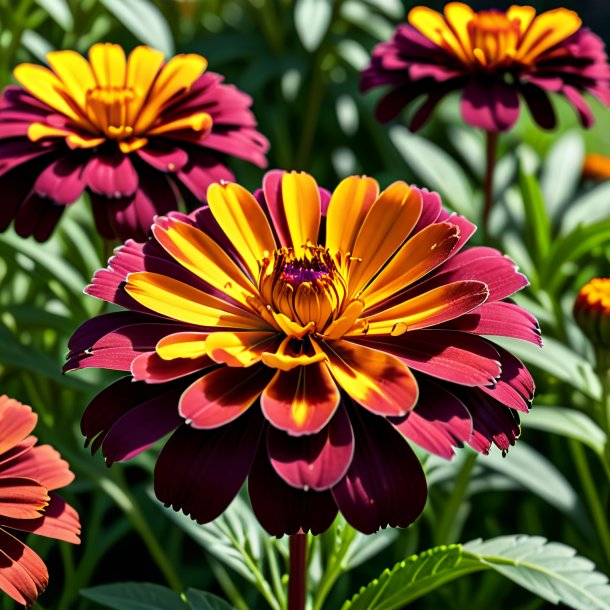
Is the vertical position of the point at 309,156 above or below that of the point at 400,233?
above

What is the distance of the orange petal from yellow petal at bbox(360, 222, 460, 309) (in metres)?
0.07

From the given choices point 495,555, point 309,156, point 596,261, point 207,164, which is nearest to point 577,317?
point 495,555

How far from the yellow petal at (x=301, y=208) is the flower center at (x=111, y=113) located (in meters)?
0.23

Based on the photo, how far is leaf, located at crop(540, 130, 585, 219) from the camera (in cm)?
140

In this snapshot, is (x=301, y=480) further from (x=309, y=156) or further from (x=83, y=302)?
(x=309, y=156)

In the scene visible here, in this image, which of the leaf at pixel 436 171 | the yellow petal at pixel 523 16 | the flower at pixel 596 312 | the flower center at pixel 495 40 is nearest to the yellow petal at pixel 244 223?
the flower at pixel 596 312

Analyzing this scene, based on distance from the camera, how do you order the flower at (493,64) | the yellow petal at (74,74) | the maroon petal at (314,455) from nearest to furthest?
the maroon petal at (314,455) → the yellow petal at (74,74) → the flower at (493,64)

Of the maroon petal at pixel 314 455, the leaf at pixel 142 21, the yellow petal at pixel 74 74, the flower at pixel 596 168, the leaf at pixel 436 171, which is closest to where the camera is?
the maroon petal at pixel 314 455

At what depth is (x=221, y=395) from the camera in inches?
21.1

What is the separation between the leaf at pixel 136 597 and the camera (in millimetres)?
688

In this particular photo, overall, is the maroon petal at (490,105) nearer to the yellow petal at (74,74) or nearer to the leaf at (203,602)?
the yellow petal at (74,74)

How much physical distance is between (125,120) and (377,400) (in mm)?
464

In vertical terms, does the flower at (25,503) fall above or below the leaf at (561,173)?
below

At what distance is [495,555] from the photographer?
0.70 m
